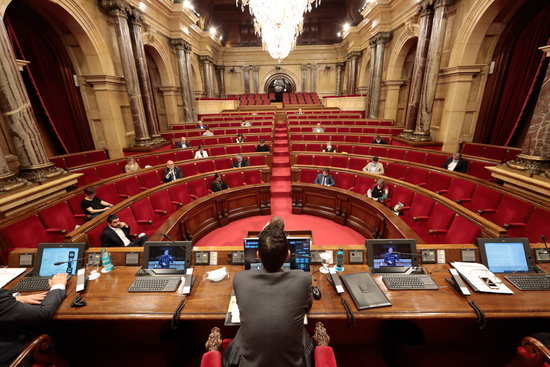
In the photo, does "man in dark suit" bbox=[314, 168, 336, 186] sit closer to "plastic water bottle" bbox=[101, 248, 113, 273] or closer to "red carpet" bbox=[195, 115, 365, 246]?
"red carpet" bbox=[195, 115, 365, 246]

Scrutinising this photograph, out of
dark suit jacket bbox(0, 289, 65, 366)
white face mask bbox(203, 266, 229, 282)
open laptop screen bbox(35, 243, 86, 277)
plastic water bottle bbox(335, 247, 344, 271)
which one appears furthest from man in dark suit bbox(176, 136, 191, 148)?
plastic water bottle bbox(335, 247, 344, 271)

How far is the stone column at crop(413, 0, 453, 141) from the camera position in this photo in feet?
20.4

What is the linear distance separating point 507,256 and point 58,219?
16.9 ft

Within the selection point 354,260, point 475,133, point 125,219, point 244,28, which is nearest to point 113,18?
point 125,219

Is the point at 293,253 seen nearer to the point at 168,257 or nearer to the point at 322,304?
the point at 322,304

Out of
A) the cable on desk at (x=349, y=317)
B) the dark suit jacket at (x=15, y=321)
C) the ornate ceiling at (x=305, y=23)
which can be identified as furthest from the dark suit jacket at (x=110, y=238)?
the ornate ceiling at (x=305, y=23)

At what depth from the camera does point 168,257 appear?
2.14 meters

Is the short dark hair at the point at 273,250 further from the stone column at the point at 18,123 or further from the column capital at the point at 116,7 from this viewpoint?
the column capital at the point at 116,7

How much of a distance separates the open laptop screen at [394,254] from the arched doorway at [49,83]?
782 centimetres

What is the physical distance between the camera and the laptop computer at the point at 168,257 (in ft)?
6.97

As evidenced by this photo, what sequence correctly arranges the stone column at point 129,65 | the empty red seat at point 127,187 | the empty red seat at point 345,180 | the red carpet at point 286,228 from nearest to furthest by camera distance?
1. the red carpet at point 286,228
2. the empty red seat at point 127,187
3. the empty red seat at point 345,180
4. the stone column at point 129,65

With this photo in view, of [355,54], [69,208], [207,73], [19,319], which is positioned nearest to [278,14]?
[69,208]

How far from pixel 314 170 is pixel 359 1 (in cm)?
1559

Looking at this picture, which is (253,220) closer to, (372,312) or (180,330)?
(180,330)
